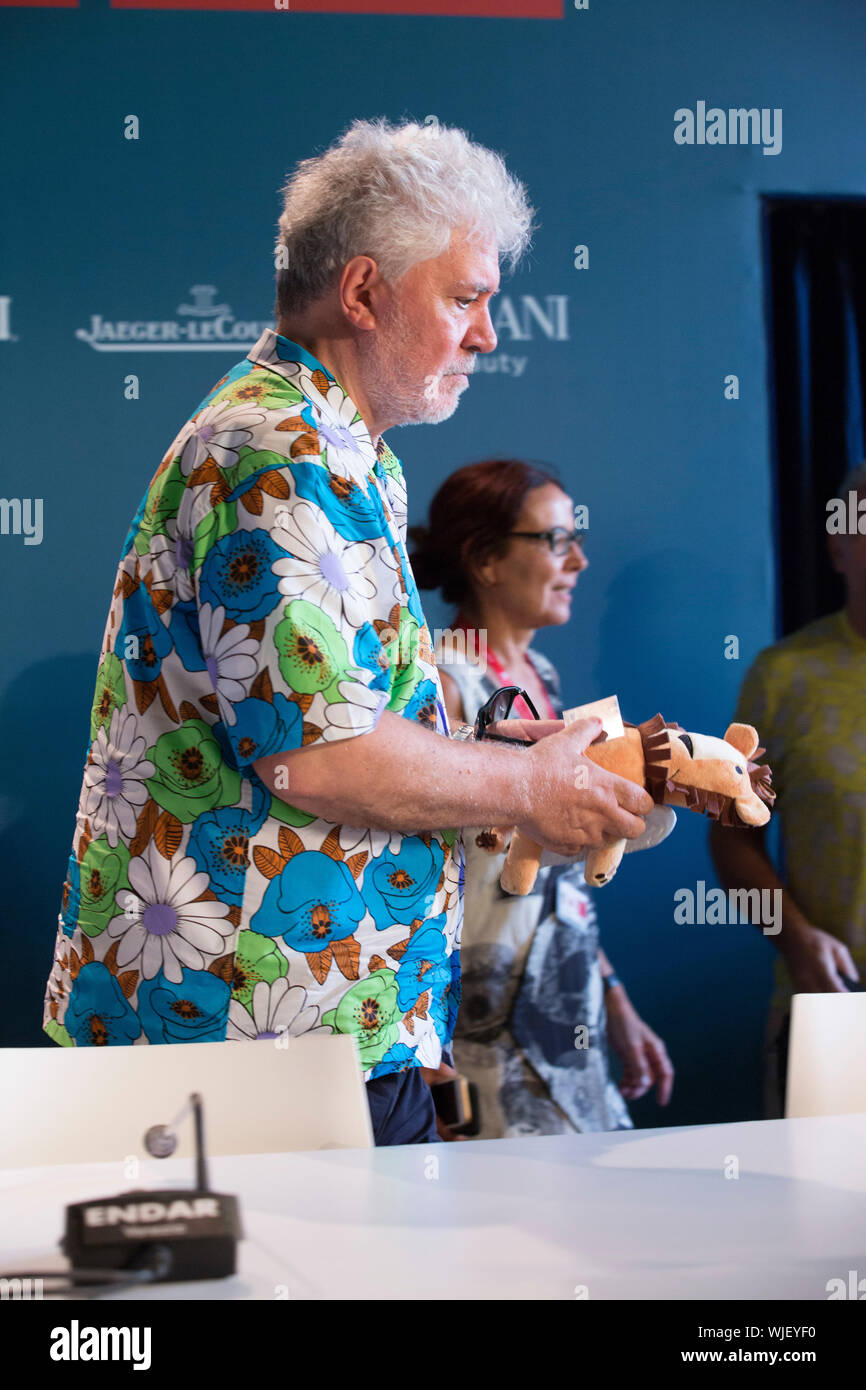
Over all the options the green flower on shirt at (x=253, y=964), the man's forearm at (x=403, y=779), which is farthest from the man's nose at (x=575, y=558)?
the green flower on shirt at (x=253, y=964)

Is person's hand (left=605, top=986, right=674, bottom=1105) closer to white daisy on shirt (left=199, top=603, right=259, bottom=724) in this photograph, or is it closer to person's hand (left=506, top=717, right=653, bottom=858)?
person's hand (left=506, top=717, right=653, bottom=858)

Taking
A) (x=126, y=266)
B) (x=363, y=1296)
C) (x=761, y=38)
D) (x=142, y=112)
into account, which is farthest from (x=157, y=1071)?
(x=761, y=38)

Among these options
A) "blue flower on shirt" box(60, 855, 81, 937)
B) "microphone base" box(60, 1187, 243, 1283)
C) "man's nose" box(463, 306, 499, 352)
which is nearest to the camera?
"microphone base" box(60, 1187, 243, 1283)

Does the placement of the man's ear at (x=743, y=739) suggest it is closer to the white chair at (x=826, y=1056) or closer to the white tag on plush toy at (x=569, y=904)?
the white chair at (x=826, y=1056)

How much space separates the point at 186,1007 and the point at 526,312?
1905 mm

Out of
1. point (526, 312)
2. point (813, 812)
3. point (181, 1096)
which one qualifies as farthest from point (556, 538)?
point (181, 1096)

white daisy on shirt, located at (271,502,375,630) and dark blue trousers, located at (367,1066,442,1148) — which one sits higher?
white daisy on shirt, located at (271,502,375,630)

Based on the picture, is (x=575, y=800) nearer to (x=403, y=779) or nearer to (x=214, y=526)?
(x=403, y=779)

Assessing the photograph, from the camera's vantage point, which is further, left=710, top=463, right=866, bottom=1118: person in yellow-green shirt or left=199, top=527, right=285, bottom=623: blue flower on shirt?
left=710, top=463, right=866, bottom=1118: person in yellow-green shirt

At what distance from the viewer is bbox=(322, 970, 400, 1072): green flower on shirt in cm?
136

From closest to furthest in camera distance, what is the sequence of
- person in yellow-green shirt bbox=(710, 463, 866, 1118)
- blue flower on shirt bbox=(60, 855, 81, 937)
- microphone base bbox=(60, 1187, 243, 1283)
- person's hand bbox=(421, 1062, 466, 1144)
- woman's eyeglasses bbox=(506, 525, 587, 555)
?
microphone base bbox=(60, 1187, 243, 1283) → blue flower on shirt bbox=(60, 855, 81, 937) → person's hand bbox=(421, 1062, 466, 1144) → person in yellow-green shirt bbox=(710, 463, 866, 1118) → woman's eyeglasses bbox=(506, 525, 587, 555)

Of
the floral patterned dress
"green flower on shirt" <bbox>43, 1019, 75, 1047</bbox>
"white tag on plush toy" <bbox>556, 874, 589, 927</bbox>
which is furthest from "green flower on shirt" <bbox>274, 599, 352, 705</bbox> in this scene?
"white tag on plush toy" <bbox>556, 874, 589, 927</bbox>

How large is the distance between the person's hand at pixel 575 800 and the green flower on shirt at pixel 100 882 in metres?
0.45

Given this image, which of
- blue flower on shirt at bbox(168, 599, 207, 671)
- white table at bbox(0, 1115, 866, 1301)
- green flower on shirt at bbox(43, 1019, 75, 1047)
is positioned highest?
A: blue flower on shirt at bbox(168, 599, 207, 671)
